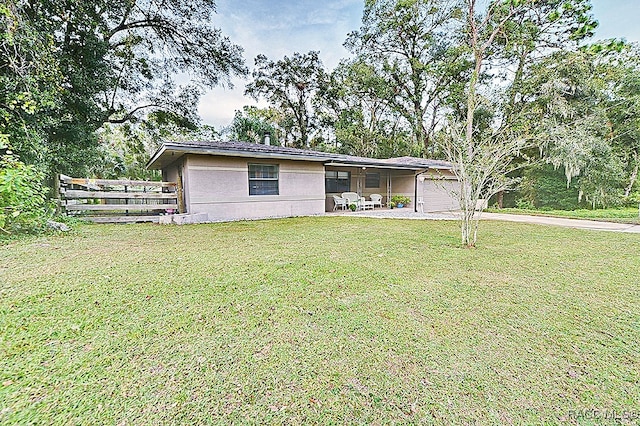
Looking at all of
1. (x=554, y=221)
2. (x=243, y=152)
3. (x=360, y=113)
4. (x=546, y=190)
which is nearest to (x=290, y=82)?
(x=360, y=113)

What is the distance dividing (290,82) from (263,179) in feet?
55.9

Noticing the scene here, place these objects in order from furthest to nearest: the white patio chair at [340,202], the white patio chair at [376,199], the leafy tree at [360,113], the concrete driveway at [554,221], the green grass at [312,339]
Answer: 1. the leafy tree at [360,113]
2. the white patio chair at [376,199]
3. the white patio chair at [340,202]
4. the concrete driveway at [554,221]
5. the green grass at [312,339]

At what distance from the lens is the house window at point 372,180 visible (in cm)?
1630

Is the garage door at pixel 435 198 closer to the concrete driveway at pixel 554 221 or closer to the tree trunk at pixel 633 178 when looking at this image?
the concrete driveway at pixel 554 221

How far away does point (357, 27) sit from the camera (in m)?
21.3

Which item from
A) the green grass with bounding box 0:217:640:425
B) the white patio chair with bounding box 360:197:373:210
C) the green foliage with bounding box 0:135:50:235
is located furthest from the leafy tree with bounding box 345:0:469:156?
the green foliage with bounding box 0:135:50:235

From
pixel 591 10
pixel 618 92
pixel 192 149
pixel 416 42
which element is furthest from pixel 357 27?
pixel 192 149

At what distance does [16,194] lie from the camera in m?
5.25

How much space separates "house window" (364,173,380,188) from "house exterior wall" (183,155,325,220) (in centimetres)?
469

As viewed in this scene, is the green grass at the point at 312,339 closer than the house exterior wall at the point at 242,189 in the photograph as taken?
Yes

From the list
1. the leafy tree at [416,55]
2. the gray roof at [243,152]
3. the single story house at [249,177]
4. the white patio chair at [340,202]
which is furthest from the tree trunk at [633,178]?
the white patio chair at [340,202]

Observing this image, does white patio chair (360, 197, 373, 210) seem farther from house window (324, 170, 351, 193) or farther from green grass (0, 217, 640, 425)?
green grass (0, 217, 640, 425)

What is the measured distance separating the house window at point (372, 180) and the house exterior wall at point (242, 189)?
4.69 metres

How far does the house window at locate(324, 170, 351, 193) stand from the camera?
14.7m
